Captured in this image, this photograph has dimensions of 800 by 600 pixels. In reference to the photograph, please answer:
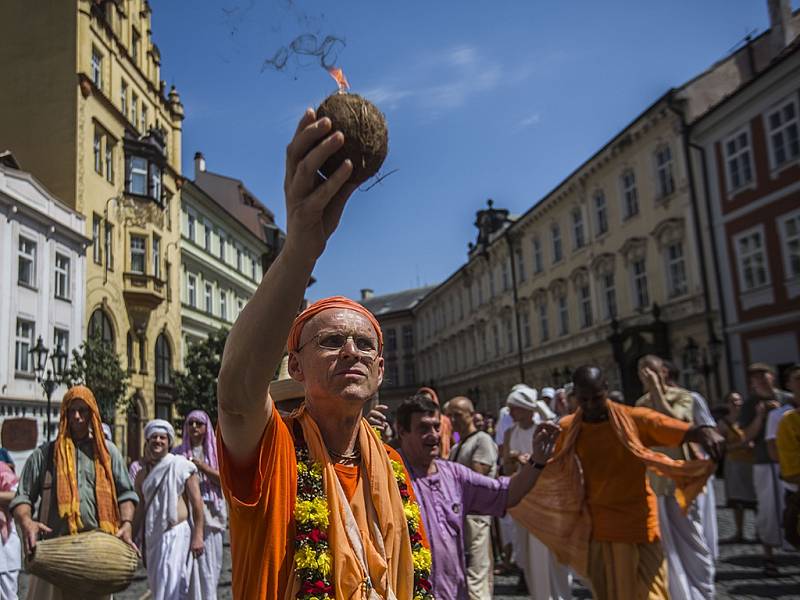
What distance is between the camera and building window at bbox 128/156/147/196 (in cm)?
3269

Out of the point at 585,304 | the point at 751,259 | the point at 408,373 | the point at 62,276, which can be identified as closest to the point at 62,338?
the point at 62,276

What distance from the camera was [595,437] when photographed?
564 cm

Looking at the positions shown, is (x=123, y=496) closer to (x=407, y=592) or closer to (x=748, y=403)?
(x=407, y=592)

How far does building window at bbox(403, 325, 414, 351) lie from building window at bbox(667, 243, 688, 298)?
5036 centimetres

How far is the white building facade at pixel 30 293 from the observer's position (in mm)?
22781

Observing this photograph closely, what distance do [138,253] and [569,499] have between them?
3054cm

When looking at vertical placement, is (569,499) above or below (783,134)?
below

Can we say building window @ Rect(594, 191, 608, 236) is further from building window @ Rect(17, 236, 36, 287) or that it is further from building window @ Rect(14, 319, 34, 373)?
building window @ Rect(14, 319, 34, 373)

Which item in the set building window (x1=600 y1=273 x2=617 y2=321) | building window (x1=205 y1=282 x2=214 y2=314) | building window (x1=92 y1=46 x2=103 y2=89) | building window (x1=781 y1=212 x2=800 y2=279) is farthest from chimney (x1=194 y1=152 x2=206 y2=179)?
building window (x1=781 y1=212 x2=800 y2=279)

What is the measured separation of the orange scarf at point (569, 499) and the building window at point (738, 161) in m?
21.1

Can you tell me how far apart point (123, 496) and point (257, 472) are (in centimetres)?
442

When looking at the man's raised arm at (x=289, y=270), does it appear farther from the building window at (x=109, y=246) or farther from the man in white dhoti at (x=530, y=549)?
the building window at (x=109, y=246)

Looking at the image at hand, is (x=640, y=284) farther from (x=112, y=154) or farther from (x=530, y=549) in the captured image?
(x=530, y=549)

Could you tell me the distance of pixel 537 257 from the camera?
41.1m
